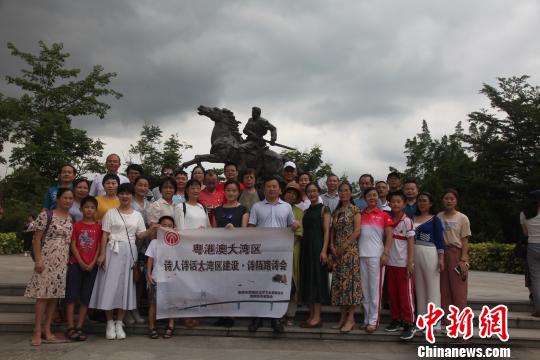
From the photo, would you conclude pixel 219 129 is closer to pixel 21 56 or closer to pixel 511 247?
pixel 511 247

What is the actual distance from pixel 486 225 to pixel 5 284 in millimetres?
24194

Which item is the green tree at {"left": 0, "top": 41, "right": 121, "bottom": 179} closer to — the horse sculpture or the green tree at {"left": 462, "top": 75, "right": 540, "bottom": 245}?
the horse sculpture

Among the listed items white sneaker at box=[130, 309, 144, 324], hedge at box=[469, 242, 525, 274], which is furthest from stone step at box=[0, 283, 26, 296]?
hedge at box=[469, 242, 525, 274]

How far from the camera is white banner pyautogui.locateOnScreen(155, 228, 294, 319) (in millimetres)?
4840

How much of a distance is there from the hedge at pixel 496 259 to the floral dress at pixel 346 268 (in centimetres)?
1127

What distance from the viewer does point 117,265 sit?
468 centimetres

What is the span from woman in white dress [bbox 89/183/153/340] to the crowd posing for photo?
0.04 ft

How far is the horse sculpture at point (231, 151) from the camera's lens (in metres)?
10.3

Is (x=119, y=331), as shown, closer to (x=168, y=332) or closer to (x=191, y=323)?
(x=168, y=332)

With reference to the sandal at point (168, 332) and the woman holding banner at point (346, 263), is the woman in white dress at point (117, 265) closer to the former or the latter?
the sandal at point (168, 332)

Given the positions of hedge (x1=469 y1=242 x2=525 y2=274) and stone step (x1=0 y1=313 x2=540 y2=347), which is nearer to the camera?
stone step (x1=0 y1=313 x2=540 y2=347)

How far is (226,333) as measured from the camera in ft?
15.9

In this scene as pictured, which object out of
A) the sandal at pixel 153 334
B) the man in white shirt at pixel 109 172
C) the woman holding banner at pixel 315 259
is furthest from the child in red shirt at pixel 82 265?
the woman holding banner at pixel 315 259

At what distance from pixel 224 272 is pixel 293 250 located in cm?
85
